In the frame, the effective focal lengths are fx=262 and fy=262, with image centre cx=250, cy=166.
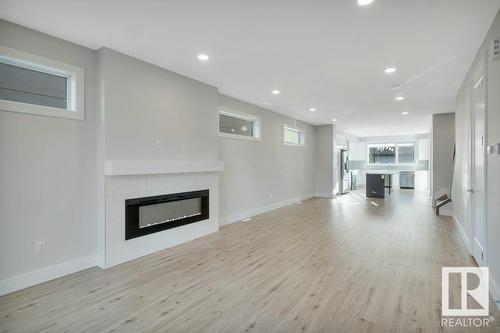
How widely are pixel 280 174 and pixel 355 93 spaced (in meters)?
3.08

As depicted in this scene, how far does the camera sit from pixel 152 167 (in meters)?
3.62

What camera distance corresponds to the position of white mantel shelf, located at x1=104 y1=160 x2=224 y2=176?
3.19 metres

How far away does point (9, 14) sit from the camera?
8.23ft

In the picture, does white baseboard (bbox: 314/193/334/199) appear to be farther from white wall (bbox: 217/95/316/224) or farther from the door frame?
the door frame

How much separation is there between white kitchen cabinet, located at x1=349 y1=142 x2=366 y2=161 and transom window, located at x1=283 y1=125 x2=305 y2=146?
5.27 meters

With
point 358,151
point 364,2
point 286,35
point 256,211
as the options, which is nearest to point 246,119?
point 256,211

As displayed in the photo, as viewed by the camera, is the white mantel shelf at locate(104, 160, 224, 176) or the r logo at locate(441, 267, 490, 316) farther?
the white mantel shelf at locate(104, 160, 224, 176)

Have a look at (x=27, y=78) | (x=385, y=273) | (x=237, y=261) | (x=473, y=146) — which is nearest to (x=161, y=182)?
(x=237, y=261)

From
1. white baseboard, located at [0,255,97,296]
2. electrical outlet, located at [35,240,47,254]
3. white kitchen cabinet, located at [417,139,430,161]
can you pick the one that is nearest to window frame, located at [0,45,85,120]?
electrical outlet, located at [35,240,47,254]

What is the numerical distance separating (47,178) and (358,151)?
43.5 ft

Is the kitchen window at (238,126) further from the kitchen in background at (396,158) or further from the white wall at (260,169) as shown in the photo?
the kitchen in background at (396,158)

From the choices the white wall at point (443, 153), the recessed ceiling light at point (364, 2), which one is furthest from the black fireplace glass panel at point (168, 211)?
the white wall at point (443, 153)

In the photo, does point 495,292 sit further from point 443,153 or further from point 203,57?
point 443,153

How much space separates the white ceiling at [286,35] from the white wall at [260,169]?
1.59 m
